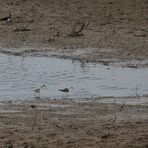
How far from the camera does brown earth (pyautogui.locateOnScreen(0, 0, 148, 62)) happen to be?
643 inches

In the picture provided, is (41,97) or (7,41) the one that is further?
(7,41)

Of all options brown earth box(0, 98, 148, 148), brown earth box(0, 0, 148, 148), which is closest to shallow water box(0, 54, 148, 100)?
brown earth box(0, 0, 148, 148)

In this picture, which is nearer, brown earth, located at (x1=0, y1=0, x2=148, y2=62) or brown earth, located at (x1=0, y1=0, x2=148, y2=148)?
brown earth, located at (x1=0, y1=0, x2=148, y2=148)

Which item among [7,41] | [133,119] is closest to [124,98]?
[133,119]

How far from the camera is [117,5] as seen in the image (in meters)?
21.8

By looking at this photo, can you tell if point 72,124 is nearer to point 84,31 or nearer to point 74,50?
point 74,50

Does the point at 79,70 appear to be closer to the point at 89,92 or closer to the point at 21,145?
the point at 89,92

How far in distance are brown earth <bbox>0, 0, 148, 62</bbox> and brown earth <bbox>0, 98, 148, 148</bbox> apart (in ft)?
14.6

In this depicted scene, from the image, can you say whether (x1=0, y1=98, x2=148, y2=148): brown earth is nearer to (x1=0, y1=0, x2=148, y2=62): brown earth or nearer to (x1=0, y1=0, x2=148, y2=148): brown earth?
(x1=0, y1=0, x2=148, y2=148): brown earth

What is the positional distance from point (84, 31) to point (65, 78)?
516cm

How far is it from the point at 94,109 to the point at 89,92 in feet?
4.64

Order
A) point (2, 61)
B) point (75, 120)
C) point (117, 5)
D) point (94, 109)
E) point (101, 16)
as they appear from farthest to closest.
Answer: point (117, 5) < point (101, 16) < point (2, 61) < point (94, 109) < point (75, 120)

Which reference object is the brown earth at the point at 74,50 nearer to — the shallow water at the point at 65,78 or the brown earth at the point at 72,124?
the brown earth at the point at 72,124

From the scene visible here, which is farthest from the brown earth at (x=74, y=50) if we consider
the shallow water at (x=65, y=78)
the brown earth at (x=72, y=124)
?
the shallow water at (x=65, y=78)
